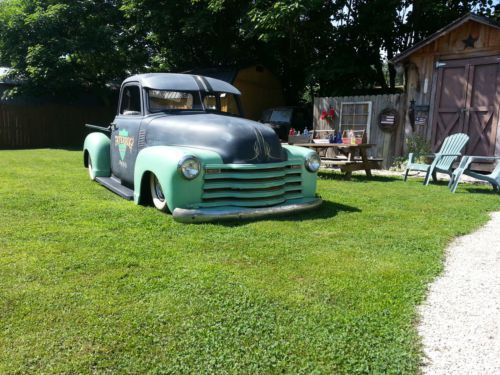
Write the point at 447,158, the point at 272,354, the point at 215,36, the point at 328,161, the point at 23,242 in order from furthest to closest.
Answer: the point at 215,36 < the point at 328,161 < the point at 447,158 < the point at 23,242 < the point at 272,354

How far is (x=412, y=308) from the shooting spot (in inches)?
112

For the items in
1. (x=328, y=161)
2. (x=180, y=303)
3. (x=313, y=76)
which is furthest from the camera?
(x=313, y=76)

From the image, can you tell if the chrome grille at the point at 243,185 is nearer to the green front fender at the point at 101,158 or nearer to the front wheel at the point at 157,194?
the front wheel at the point at 157,194

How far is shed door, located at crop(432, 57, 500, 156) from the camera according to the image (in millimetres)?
9984

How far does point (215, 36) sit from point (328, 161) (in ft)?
36.0

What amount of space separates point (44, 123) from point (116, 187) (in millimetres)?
15031

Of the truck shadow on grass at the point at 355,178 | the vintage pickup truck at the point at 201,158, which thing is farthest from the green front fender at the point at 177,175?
the truck shadow on grass at the point at 355,178

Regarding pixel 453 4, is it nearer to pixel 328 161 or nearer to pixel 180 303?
pixel 328 161

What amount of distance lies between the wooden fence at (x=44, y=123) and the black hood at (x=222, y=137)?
15306 mm

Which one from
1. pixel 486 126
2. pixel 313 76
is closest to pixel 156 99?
pixel 486 126

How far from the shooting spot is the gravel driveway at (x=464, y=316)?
226cm

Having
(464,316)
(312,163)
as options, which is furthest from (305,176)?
(464,316)

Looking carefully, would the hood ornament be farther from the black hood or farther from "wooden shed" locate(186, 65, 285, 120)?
"wooden shed" locate(186, 65, 285, 120)

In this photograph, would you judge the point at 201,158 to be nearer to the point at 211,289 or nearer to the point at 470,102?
the point at 211,289
